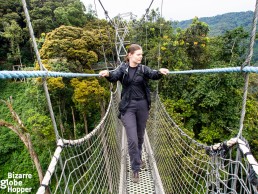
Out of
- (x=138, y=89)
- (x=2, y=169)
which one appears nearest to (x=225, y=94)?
(x=138, y=89)

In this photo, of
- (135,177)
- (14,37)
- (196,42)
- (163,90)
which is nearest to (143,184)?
(135,177)

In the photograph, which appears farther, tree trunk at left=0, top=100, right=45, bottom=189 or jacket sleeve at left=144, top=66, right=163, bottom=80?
tree trunk at left=0, top=100, right=45, bottom=189

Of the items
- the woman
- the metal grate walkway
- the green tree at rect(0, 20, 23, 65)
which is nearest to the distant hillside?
the green tree at rect(0, 20, 23, 65)

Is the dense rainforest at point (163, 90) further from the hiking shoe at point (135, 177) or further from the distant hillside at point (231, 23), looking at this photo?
the distant hillside at point (231, 23)

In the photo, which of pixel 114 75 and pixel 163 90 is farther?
pixel 163 90

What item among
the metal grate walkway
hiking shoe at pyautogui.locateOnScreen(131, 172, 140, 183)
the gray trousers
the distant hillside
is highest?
the distant hillside

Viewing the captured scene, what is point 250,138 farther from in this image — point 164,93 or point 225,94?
point 164,93

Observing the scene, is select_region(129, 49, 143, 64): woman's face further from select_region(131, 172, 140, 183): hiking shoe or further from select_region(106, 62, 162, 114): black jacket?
select_region(131, 172, 140, 183): hiking shoe

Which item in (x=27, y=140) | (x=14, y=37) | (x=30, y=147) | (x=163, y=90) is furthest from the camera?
(x=14, y=37)

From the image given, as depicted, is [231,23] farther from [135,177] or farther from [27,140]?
[135,177]

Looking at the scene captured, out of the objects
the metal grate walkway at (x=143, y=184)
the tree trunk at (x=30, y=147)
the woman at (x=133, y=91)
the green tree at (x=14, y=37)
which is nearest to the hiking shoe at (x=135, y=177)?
the metal grate walkway at (x=143, y=184)

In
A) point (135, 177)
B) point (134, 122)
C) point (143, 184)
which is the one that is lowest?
point (143, 184)

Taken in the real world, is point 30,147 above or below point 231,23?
below

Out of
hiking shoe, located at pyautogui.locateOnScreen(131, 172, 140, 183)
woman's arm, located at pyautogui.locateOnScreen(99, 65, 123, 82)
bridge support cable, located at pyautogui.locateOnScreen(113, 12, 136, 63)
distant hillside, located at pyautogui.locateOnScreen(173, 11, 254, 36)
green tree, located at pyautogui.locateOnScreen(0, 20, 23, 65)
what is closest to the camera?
woman's arm, located at pyautogui.locateOnScreen(99, 65, 123, 82)
